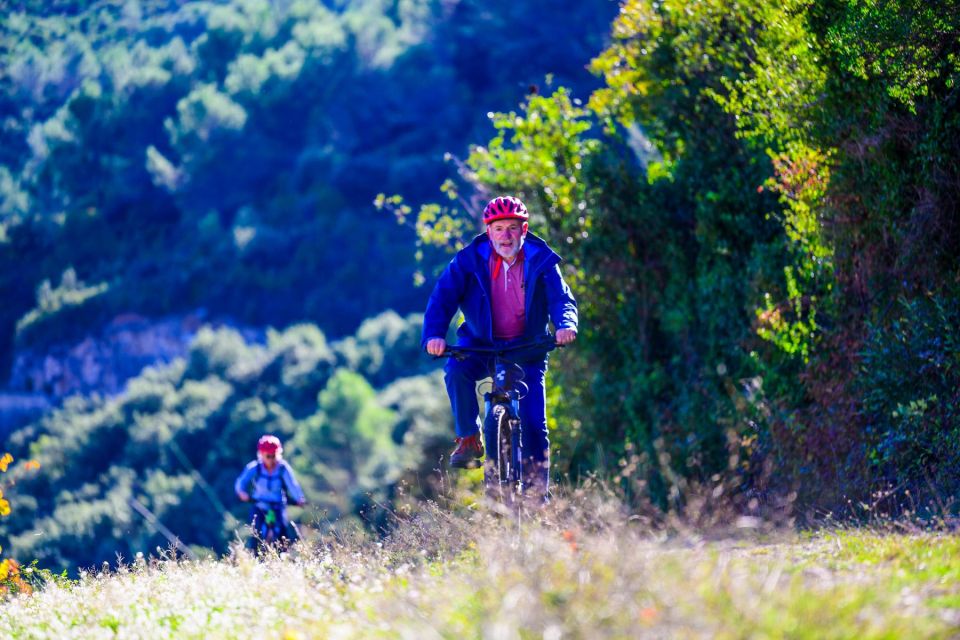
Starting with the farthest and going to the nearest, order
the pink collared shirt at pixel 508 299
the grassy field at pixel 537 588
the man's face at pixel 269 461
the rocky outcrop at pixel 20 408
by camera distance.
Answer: the rocky outcrop at pixel 20 408
the man's face at pixel 269 461
the pink collared shirt at pixel 508 299
the grassy field at pixel 537 588

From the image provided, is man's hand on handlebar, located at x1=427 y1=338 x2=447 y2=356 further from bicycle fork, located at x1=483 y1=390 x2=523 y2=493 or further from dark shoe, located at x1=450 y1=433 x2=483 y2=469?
dark shoe, located at x1=450 y1=433 x2=483 y2=469

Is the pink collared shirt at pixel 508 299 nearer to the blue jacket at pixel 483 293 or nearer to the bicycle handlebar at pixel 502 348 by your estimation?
the blue jacket at pixel 483 293

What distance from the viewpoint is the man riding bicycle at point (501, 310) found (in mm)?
8508

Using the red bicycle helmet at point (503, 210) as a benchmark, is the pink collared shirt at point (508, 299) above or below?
below

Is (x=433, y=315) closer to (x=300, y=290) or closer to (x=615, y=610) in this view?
(x=615, y=610)

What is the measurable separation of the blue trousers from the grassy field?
2.19 feet

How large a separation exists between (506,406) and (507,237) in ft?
3.66

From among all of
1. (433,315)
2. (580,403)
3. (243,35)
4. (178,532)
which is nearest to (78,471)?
(178,532)

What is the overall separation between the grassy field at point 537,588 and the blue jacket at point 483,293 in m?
1.27

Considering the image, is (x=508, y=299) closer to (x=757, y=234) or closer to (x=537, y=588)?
(x=537, y=588)

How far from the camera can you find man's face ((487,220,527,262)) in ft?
28.2

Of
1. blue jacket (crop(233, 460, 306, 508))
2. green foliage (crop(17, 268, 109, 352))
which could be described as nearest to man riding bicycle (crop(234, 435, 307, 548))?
blue jacket (crop(233, 460, 306, 508))

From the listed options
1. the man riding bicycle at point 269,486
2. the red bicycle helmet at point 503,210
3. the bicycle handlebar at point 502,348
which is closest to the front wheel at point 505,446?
the bicycle handlebar at point 502,348

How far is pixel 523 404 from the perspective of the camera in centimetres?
852
